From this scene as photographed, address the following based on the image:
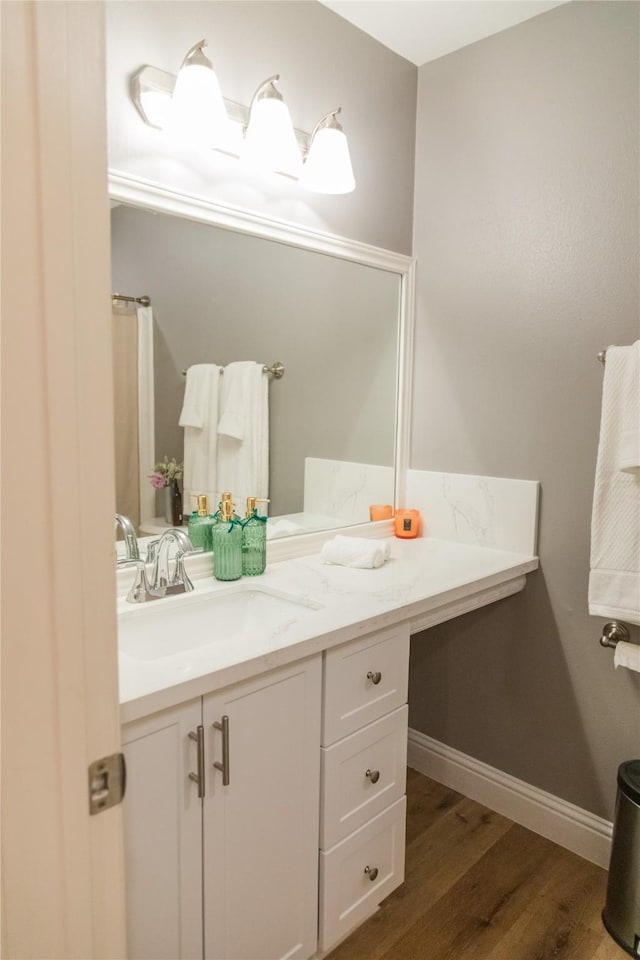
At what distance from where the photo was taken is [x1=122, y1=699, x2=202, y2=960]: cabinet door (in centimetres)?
102

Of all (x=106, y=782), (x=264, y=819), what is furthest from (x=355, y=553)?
(x=106, y=782)

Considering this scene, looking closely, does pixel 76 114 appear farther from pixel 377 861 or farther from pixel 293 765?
pixel 377 861

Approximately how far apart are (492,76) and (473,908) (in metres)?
2.43

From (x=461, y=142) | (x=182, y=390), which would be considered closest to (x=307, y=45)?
(x=461, y=142)

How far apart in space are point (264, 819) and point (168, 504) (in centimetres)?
81

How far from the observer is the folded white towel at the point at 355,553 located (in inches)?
71.5

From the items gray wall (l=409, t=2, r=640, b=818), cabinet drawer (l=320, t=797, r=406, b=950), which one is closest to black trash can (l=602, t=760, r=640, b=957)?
gray wall (l=409, t=2, r=640, b=818)

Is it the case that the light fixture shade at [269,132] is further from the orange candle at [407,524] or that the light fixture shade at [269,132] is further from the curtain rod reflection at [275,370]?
the orange candle at [407,524]

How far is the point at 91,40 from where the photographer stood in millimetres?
533

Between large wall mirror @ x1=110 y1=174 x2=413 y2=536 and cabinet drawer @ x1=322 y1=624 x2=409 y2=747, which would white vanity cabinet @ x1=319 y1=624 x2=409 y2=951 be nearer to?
cabinet drawer @ x1=322 y1=624 x2=409 y2=747

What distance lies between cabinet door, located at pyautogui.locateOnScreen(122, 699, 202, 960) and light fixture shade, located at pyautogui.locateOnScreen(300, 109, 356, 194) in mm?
1444

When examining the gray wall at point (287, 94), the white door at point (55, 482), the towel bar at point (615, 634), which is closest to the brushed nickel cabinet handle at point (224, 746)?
the white door at point (55, 482)

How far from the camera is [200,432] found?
1743 millimetres

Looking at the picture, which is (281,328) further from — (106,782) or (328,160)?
(106,782)
